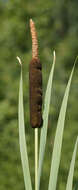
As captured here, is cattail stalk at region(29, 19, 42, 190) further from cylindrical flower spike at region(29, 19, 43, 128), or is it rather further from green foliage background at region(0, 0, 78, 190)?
green foliage background at region(0, 0, 78, 190)

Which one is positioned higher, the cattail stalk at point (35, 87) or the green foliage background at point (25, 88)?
the cattail stalk at point (35, 87)

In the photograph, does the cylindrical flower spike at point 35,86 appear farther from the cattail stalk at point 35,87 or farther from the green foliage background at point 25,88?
the green foliage background at point 25,88

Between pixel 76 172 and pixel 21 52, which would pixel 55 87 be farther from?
pixel 76 172

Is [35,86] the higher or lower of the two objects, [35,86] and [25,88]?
the higher

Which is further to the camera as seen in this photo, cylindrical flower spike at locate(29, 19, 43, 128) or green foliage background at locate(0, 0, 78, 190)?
green foliage background at locate(0, 0, 78, 190)

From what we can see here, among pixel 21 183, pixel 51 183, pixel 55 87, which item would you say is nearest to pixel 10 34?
pixel 55 87

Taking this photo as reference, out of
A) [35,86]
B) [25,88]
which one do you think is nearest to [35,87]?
[35,86]

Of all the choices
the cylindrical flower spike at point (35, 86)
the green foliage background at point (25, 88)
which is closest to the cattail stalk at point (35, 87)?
the cylindrical flower spike at point (35, 86)

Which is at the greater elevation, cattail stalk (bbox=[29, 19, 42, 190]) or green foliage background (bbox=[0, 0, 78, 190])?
cattail stalk (bbox=[29, 19, 42, 190])

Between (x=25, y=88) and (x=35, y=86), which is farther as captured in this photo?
(x=25, y=88)

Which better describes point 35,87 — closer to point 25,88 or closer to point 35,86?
point 35,86

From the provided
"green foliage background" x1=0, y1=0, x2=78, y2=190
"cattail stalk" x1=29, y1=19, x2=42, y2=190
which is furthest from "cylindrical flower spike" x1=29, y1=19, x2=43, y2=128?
"green foliage background" x1=0, y1=0, x2=78, y2=190
